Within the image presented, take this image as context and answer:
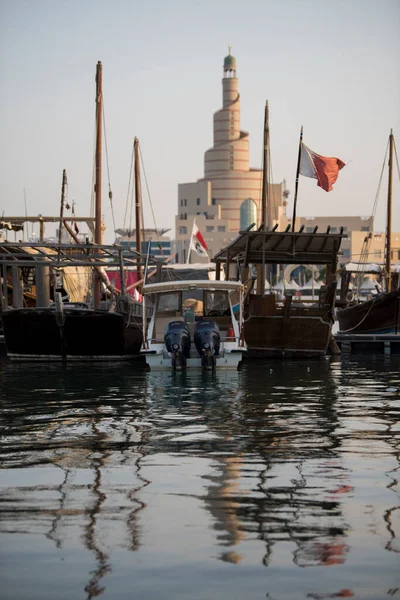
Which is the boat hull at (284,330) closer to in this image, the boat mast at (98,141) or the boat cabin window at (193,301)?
the boat cabin window at (193,301)

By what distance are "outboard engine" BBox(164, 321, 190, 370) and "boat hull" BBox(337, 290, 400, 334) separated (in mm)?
15729

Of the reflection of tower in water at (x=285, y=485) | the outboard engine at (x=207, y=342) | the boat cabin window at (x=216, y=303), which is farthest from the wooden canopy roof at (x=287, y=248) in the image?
the reflection of tower in water at (x=285, y=485)

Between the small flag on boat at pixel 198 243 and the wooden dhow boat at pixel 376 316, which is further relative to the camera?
the small flag on boat at pixel 198 243

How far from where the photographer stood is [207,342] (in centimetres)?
2392

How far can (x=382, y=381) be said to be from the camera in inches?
947

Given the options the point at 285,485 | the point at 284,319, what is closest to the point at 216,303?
the point at 284,319

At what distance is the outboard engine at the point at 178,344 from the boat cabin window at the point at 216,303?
3415 mm

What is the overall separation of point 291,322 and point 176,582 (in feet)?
78.6

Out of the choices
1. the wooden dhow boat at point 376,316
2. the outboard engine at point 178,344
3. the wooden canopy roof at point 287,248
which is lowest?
the outboard engine at point 178,344

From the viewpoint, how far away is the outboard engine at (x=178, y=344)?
78.5 ft

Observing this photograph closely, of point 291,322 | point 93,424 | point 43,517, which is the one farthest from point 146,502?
point 291,322

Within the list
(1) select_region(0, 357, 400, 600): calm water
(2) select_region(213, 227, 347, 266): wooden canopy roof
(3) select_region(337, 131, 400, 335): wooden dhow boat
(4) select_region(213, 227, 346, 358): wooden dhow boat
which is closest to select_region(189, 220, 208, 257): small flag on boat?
(3) select_region(337, 131, 400, 335): wooden dhow boat

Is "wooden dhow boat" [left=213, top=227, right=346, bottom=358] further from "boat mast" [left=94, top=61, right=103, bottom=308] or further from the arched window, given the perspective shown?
the arched window

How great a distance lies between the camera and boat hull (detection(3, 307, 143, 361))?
94.6 ft
